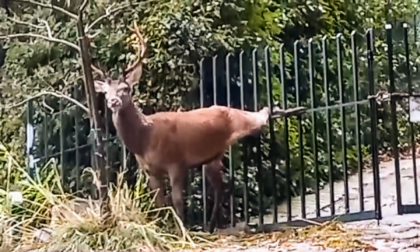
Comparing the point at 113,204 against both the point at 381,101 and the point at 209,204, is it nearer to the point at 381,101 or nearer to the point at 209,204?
the point at 209,204

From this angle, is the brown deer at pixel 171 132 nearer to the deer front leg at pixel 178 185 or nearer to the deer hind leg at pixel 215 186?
the deer front leg at pixel 178 185

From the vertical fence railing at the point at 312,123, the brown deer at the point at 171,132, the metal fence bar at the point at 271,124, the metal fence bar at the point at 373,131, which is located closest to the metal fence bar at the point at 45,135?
the vertical fence railing at the point at 312,123

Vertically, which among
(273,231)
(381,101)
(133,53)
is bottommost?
(273,231)

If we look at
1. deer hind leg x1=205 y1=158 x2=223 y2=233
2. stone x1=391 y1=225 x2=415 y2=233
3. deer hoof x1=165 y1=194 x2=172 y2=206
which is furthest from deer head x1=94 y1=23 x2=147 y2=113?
stone x1=391 y1=225 x2=415 y2=233

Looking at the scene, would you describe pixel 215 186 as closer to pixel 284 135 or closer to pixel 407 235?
pixel 284 135

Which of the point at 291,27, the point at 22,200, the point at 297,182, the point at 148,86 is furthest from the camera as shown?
the point at 291,27

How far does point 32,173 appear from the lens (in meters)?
8.52

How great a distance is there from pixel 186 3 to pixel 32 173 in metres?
2.45

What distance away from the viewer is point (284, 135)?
7121mm

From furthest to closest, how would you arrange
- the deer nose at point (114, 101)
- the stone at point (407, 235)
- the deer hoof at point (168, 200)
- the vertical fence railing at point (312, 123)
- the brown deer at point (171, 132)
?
the deer hoof at point (168, 200) → the brown deer at point (171, 132) → the deer nose at point (114, 101) → the vertical fence railing at point (312, 123) → the stone at point (407, 235)

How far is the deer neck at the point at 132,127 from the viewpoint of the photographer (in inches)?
248

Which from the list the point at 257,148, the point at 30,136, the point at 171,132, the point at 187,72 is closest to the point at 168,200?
the point at 171,132

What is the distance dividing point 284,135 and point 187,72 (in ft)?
3.89

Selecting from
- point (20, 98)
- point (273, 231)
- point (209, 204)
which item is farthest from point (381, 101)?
point (20, 98)
